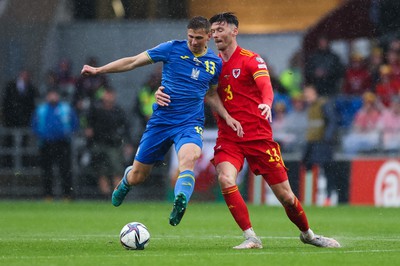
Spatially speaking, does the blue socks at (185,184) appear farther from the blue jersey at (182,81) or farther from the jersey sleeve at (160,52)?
the jersey sleeve at (160,52)

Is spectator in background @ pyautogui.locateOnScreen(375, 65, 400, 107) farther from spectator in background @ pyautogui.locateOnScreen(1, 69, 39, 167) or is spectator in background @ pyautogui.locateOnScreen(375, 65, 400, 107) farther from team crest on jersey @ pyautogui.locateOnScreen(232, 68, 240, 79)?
team crest on jersey @ pyautogui.locateOnScreen(232, 68, 240, 79)

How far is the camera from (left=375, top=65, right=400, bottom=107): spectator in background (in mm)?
21503

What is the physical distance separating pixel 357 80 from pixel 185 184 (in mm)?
13085

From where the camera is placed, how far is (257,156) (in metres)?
10.6

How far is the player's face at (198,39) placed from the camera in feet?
35.1

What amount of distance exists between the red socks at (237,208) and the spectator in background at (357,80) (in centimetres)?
1236

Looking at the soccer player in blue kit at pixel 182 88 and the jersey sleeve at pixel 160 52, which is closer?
the soccer player in blue kit at pixel 182 88

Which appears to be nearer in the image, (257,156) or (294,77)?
(257,156)

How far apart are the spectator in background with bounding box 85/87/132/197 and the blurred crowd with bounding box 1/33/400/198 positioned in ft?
0.07

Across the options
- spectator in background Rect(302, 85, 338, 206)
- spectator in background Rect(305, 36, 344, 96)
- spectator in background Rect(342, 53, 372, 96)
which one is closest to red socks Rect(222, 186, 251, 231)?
spectator in background Rect(302, 85, 338, 206)

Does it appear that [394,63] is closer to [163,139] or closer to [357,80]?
[357,80]

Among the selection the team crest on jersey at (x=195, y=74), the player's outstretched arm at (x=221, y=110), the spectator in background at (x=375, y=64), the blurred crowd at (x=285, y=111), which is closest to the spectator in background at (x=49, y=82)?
the blurred crowd at (x=285, y=111)

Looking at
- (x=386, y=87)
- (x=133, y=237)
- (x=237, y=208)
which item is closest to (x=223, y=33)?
(x=237, y=208)

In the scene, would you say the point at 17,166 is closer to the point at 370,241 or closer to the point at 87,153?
the point at 87,153
